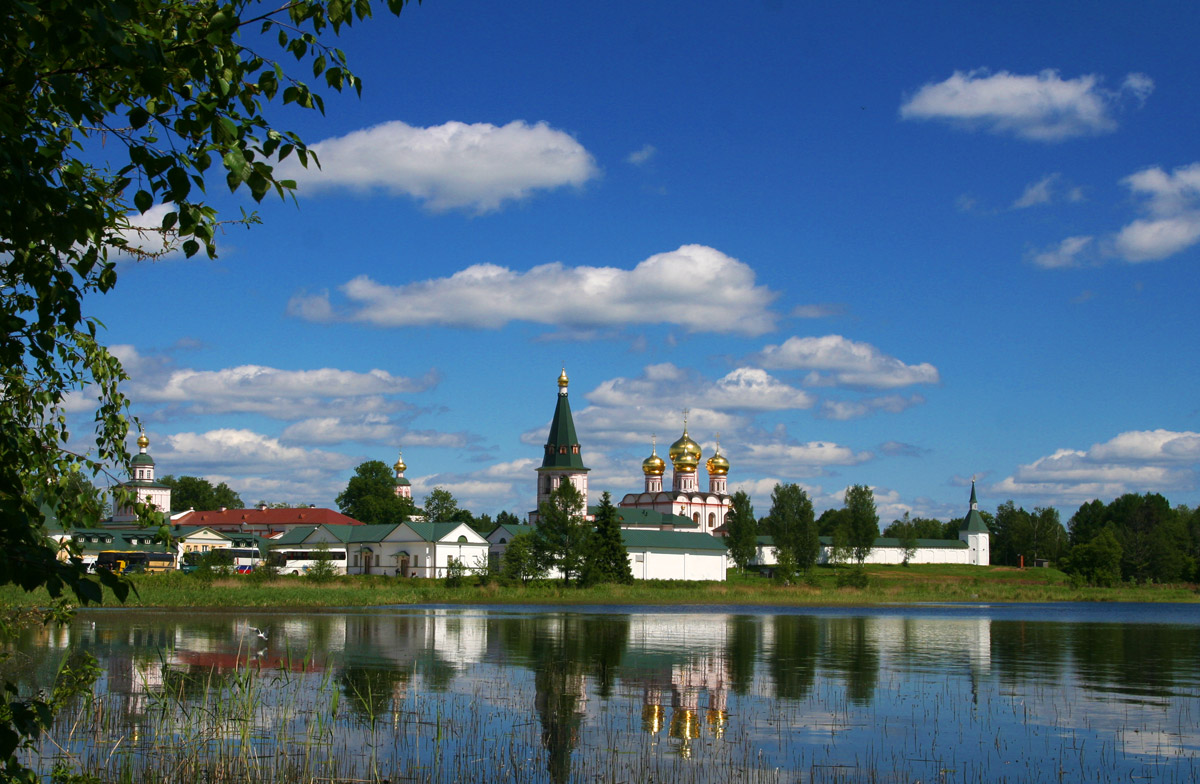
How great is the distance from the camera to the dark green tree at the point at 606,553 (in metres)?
69.5

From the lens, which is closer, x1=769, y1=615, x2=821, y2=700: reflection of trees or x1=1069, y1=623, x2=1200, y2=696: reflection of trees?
x1=769, y1=615, x2=821, y2=700: reflection of trees

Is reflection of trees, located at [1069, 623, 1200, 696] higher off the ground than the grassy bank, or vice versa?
reflection of trees, located at [1069, 623, 1200, 696]

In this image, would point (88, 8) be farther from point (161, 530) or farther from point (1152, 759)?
point (1152, 759)

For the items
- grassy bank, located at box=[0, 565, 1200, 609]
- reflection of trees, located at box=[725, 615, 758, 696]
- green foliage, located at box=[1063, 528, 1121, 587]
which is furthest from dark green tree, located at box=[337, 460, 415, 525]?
reflection of trees, located at box=[725, 615, 758, 696]

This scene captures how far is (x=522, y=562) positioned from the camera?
6938 cm

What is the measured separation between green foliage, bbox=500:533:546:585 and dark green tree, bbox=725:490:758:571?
41882 millimetres

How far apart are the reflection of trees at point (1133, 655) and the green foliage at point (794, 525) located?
50082 millimetres

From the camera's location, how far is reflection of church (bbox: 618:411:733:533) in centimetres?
13500

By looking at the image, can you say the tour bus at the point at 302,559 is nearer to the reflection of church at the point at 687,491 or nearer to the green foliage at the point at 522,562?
the green foliage at the point at 522,562

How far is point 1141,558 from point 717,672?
95.0 m

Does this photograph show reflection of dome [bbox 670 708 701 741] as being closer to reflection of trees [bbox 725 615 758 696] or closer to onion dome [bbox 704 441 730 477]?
reflection of trees [bbox 725 615 758 696]

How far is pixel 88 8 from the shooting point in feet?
13.7

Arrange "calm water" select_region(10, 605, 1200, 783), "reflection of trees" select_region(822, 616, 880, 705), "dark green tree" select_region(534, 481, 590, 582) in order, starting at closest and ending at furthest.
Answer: "calm water" select_region(10, 605, 1200, 783) → "reflection of trees" select_region(822, 616, 880, 705) → "dark green tree" select_region(534, 481, 590, 582)

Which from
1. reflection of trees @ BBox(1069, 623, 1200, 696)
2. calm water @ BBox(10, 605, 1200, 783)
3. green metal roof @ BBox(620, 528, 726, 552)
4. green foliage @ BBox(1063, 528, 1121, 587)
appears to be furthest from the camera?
green metal roof @ BBox(620, 528, 726, 552)
